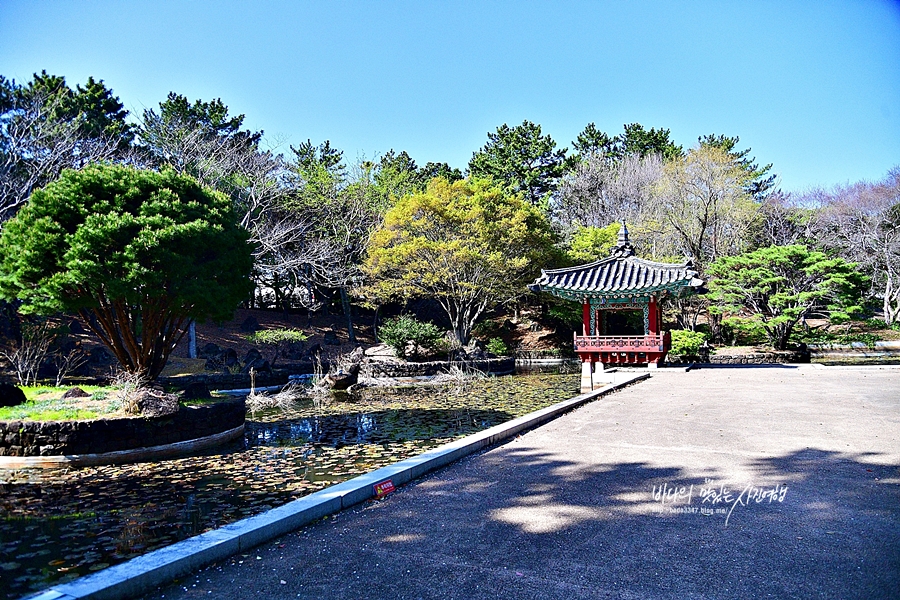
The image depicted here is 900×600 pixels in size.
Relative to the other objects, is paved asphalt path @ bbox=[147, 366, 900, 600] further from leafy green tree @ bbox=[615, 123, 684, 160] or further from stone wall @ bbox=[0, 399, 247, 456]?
leafy green tree @ bbox=[615, 123, 684, 160]

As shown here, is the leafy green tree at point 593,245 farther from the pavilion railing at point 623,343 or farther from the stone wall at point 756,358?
the pavilion railing at point 623,343

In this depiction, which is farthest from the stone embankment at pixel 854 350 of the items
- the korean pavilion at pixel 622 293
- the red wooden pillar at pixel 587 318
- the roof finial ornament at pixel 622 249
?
the red wooden pillar at pixel 587 318

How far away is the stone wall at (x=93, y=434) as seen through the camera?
7906 millimetres

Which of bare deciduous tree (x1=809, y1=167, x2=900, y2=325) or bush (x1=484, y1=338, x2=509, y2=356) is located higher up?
bare deciduous tree (x1=809, y1=167, x2=900, y2=325)

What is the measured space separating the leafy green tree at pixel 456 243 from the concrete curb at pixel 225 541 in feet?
56.3

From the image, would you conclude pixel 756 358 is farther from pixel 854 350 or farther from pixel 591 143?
pixel 591 143

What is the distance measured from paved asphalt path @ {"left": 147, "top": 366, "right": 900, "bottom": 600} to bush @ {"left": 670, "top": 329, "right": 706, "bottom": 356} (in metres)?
15.1

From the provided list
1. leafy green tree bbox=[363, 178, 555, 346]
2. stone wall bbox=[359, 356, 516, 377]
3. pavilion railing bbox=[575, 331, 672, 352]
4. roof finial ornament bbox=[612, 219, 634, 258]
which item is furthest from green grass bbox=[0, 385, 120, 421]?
roof finial ornament bbox=[612, 219, 634, 258]

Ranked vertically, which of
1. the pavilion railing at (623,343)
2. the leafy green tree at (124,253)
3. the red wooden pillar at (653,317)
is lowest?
the pavilion railing at (623,343)

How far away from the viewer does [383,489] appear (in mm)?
4918

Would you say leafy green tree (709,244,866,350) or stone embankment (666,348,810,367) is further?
stone embankment (666,348,810,367)

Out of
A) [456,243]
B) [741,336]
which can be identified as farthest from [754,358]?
[456,243]

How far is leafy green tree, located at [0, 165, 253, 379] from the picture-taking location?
9.40 m

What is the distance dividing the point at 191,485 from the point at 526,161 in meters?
35.1
